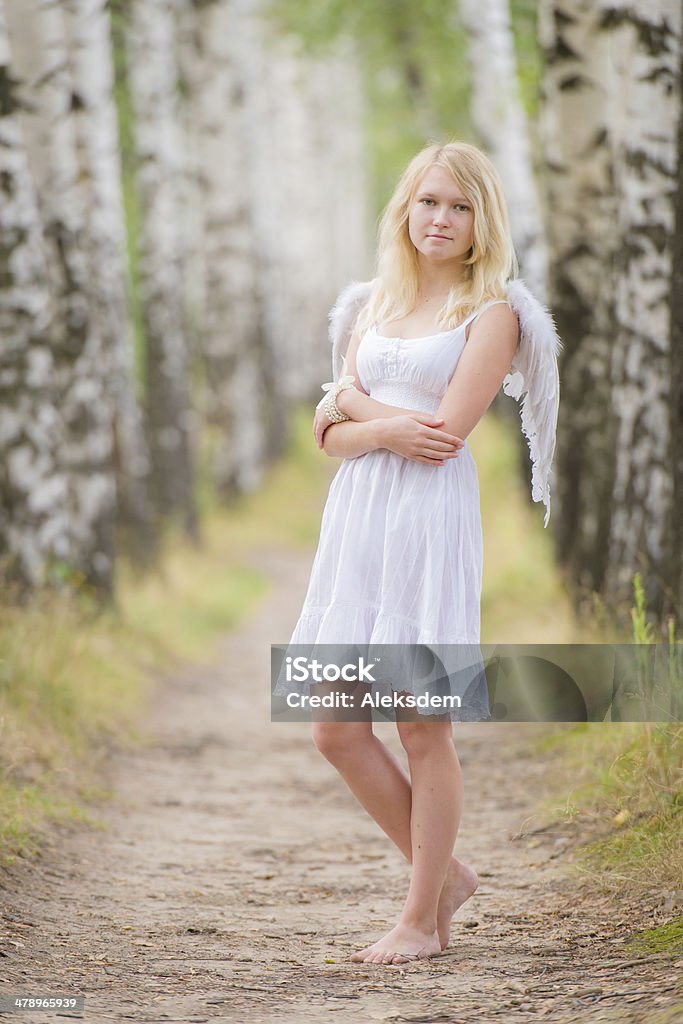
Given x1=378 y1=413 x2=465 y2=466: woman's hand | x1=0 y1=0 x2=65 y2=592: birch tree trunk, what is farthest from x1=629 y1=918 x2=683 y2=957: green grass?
x1=0 y1=0 x2=65 y2=592: birch tree trunk

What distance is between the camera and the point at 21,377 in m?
7.62

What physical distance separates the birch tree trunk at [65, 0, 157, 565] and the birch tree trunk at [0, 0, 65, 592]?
1.86 m

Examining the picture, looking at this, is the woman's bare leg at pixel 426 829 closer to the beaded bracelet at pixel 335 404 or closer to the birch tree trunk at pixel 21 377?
the beaded bracelet at pixel 335 404

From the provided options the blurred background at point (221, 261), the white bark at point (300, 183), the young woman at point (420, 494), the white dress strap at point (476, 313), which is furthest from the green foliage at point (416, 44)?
the white dress strap at point (476, 313)

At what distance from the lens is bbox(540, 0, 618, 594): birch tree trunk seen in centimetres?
890

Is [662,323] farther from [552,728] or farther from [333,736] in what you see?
[333,736]

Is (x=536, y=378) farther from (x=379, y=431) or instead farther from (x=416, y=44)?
(x=416, y=44)

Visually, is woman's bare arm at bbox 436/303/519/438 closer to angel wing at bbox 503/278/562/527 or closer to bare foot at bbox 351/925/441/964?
angel wing at bbox 503/278/562/527

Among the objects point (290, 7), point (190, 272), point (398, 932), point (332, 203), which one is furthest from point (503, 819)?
point (332, 203)

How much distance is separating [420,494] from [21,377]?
4442mm

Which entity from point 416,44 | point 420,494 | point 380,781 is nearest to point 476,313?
point 420,494

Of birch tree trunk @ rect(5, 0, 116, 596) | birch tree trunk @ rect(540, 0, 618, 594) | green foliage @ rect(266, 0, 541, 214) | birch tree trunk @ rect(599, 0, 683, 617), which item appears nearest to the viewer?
birch tree trunk @ rect(599, 0, 683, 617)

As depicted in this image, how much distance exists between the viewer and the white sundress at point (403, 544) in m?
3.70

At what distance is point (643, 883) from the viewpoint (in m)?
4.13
